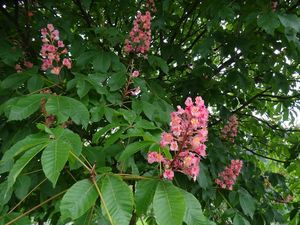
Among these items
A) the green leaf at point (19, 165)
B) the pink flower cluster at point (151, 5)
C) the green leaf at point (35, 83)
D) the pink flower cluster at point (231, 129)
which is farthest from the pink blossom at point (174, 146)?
the pink flower cluster at point (231, 129)

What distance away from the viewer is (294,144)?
332cm

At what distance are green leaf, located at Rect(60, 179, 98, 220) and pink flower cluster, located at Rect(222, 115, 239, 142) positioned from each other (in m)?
2.28

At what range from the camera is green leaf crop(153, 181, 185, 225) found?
1021 mm

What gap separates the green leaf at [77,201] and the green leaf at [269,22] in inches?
48.0

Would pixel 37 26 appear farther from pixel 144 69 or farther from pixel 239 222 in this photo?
pixel 239 222

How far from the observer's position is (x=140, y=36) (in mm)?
2211

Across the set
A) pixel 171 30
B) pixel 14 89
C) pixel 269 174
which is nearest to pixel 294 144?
pixel 269 174

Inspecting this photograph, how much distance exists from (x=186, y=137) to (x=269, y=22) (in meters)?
0.99

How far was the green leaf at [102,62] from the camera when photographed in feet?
6.73

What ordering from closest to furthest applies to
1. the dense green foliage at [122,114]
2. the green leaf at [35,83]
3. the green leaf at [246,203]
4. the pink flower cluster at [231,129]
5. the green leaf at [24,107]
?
the dense green foliage at [122,114]
the green leaf at [24,107]
the green leaf at [35,83]
the green leaf at [246,203]
the pink flower cluster at [231,129]

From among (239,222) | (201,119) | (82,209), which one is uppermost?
(201,119)

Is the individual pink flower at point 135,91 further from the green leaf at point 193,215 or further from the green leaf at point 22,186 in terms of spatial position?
the green leaf at point 193,215

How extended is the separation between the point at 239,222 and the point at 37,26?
60.9 inches

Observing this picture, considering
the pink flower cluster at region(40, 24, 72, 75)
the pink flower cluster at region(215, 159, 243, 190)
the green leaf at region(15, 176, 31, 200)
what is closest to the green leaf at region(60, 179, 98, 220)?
the green leaf at region(15, 176, 31, 200)
